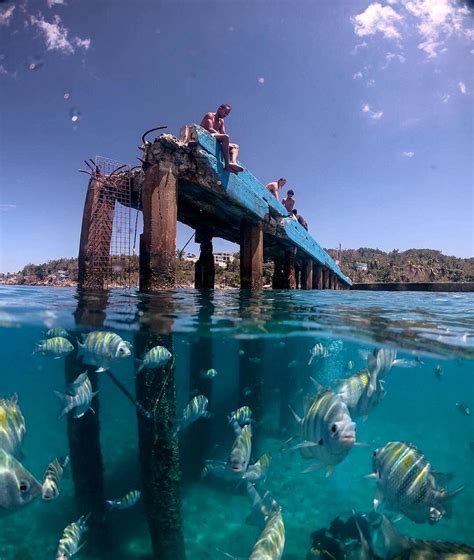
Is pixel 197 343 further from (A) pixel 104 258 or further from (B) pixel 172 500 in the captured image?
(B) pixel 172 500

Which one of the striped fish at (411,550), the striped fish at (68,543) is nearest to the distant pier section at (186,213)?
the striped fish at (68,543)

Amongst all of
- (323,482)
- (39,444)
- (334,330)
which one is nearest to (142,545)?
(334,330)

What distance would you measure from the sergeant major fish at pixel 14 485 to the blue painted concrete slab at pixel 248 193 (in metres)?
7.53

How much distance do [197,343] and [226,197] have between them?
15.6 feet

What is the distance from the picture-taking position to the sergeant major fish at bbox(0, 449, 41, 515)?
2.62 m

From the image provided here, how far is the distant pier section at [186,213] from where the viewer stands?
7.97m

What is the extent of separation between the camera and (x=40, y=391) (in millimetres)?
53844

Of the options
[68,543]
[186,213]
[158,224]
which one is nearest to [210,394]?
[158,224]

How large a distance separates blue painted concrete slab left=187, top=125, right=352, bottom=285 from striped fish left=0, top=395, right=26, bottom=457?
696 cm

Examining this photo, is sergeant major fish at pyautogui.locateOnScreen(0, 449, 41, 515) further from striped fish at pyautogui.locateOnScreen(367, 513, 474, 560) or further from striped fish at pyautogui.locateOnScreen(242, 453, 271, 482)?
striped fish at pyautogui.locateOnScreen(242, 453, 271, 482)

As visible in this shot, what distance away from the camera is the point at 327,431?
2777mm

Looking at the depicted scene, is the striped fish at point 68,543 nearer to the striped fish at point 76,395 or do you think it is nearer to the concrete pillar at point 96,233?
the striped fish at point 76,395

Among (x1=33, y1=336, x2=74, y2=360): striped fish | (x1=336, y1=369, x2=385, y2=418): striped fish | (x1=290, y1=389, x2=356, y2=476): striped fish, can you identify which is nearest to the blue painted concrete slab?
(x1=33, y1=336, x2=74, y2=360): striped fish

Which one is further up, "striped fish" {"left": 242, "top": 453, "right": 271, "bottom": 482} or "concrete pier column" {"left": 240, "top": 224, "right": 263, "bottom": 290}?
"concrete pier column" {"left": 240, "top": 224, "right": 263, "bottom": 290}
